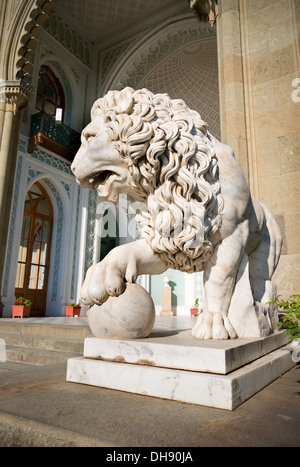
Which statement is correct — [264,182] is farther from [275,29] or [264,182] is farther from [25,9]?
[25,9]

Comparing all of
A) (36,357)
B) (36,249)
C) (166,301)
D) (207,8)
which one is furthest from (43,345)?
(166,301)

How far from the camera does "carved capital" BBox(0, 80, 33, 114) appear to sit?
6.64m

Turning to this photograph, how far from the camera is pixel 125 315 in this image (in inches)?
42.5

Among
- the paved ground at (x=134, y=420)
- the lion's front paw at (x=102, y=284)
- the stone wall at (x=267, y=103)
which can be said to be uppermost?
the stone wall at (x=267, y=103)

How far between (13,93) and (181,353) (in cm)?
738

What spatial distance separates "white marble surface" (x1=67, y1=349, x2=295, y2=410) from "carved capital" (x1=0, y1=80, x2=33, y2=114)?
7.12 meters

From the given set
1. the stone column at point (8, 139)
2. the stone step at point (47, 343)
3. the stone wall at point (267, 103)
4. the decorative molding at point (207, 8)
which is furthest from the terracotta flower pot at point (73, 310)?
the decorative molding at point (207, 8)

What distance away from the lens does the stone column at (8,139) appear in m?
6.41

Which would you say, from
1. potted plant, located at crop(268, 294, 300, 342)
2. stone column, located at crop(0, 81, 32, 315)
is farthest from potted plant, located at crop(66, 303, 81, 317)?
potted plant, located at crop(268, 294, 300, 342)

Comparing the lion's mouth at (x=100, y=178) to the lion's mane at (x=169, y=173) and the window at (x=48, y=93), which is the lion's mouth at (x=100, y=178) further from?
the window at (x=48, y=93)

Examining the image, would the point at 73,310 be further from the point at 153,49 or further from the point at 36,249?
the point at 153,49
